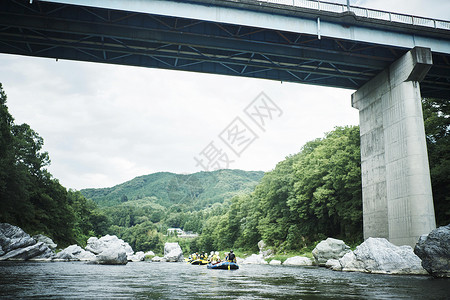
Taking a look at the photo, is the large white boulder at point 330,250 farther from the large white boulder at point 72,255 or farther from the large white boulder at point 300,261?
the large white boulder at point 72,255

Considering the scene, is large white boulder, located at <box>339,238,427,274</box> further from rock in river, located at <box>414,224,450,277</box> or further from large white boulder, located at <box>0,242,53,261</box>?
large white boulder, located at <box>0,242,53,261</box>

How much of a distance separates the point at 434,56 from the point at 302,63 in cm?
1102

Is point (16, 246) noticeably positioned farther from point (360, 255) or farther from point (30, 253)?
point (360, 255)

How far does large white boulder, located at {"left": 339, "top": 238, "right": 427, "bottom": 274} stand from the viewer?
18.6 m

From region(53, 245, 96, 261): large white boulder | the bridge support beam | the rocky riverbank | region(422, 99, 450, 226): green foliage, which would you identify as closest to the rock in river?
the rocky riverbank

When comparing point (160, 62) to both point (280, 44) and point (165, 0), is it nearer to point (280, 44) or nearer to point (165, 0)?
point (165, 0)

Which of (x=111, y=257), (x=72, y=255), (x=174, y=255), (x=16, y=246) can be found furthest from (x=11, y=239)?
(x=174, y=255)

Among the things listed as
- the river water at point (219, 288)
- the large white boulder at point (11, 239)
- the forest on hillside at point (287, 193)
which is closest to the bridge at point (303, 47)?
the forest on hillside at point (287, 193)

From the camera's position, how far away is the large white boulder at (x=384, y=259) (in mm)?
18594

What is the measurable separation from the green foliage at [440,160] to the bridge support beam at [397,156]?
4.96 metres

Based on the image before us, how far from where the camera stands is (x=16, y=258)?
Answer: 3581 centimetres

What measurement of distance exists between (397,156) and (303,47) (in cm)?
966

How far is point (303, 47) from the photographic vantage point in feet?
79.6

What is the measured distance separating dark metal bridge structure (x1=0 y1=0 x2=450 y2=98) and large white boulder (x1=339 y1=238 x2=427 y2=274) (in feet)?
42.0
